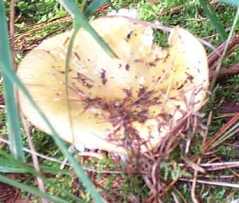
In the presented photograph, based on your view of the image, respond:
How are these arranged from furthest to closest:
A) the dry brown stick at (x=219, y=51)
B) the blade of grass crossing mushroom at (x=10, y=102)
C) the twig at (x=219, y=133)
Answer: the dry brown stick at (x=219, y=51), the twig at (x=219, y=133), the blade of grass crossing mushroom at (x=10, y=102)

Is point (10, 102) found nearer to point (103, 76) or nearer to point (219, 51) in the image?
point (103, 76)

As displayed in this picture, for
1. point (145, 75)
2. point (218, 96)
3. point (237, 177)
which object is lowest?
point (237, 177)

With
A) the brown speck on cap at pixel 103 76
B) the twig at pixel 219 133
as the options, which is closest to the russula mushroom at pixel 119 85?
the brown speck on cap at pixel 103 76

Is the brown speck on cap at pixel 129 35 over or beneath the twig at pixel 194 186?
over

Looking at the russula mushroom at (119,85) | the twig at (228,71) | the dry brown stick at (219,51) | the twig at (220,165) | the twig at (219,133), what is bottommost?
the twig at (220,165)

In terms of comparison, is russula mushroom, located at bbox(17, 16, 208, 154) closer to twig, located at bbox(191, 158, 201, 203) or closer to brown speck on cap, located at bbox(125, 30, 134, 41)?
brown speck on cap, located at bbox(125, 30, 134, 41)

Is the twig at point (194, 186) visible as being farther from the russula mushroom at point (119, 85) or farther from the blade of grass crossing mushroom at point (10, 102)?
the blade of grass crossing mushroom at point (10, 102)

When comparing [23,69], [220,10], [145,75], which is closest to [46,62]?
[23,69]

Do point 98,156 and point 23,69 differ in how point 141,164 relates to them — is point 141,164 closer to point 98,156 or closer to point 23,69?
point 98,156
